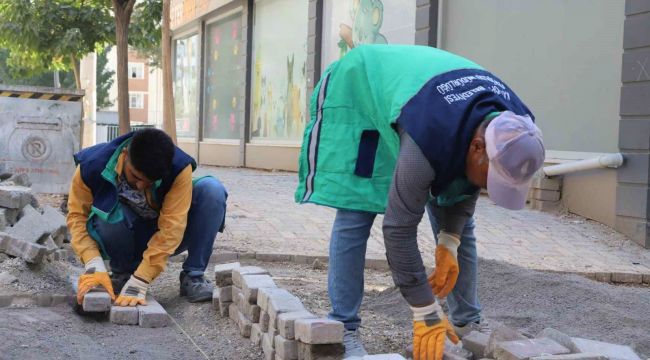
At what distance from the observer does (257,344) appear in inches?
134

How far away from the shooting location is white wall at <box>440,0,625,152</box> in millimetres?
7684

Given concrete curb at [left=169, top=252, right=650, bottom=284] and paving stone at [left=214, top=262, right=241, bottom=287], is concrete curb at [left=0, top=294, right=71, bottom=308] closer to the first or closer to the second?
paving stone at [left=214, top=262, right=241, bottom=287]

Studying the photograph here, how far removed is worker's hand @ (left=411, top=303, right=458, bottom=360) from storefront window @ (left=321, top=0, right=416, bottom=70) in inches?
333

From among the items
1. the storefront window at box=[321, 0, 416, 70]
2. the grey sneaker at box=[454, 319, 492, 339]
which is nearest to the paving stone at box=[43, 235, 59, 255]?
the grey sneaker at box=[454, 319, 492, 339]

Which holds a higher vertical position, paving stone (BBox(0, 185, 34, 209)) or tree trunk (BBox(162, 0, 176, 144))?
tree trunk (BBox(162, 0, 176, 144))

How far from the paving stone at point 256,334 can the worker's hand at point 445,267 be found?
2.63 feet

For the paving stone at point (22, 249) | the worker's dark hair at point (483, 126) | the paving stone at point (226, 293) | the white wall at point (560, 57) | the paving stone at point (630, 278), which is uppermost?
the white wall at point (560, 57)

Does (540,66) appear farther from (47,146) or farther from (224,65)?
(224,65)

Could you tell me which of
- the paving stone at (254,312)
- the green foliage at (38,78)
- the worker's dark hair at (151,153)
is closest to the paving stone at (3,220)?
the worker's dark hair at (151,153)

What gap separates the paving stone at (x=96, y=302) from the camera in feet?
12.3

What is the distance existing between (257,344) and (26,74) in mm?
20069

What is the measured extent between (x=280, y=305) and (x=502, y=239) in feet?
13.6

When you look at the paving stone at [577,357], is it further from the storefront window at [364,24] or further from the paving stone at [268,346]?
the storefront window at [364,24]

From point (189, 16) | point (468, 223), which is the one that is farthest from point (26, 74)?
point (468, 223)
